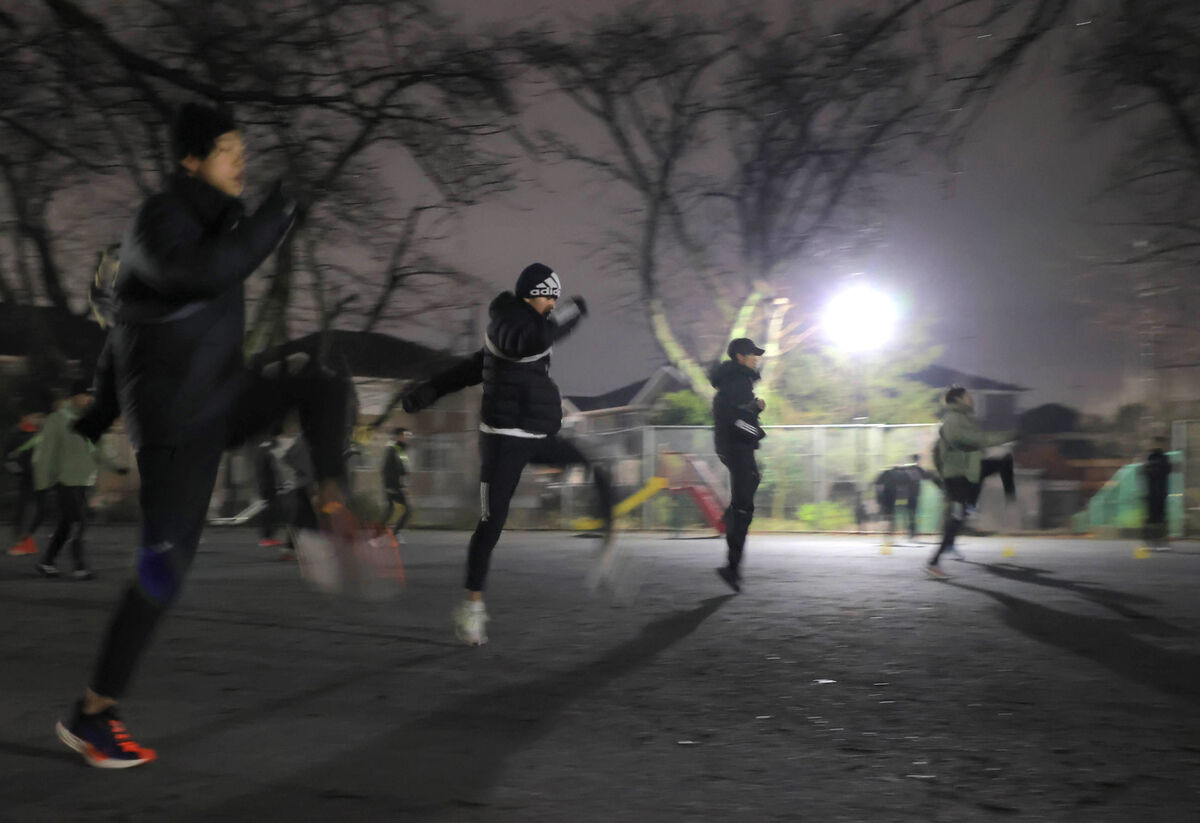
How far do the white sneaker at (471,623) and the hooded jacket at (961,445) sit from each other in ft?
20.0

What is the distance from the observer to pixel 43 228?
18828 millimetres

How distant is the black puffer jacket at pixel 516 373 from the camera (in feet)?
20.5

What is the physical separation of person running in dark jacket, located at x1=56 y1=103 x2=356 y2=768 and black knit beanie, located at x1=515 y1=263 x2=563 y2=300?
2.47 m

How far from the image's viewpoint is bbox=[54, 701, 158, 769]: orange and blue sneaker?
3869 mm

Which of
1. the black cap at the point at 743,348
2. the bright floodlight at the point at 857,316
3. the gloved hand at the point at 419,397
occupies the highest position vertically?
the bright floodlight at the point at 857,316

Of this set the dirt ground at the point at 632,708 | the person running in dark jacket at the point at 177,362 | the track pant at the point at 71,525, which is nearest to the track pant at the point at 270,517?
the track pant at the point at 71,525

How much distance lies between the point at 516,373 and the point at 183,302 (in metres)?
2.73

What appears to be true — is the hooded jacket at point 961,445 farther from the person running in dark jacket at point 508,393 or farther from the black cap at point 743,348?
the person running in dark jacket at point 508,393

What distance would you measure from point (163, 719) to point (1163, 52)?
6.30 m

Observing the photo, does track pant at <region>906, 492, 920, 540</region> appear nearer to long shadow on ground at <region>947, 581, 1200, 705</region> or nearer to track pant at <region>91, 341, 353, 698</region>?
long shadow on ground at <region>947, 581, 1200, 705</region>

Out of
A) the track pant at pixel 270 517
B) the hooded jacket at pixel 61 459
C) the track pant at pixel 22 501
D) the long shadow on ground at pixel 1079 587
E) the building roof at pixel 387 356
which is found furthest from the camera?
the building roof at pixel 387 356

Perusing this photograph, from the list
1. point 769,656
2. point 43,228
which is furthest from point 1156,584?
point 43,228

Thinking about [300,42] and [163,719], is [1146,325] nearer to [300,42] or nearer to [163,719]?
[300,42]

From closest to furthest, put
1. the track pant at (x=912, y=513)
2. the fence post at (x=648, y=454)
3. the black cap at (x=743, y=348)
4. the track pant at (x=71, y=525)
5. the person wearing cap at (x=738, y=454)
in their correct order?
the person wearing cap at (x=738, y=454)
the black cap at (x=743, y=348)
the track pant at (x=71, y=525)
the track pant at (x=912, y=513)
the fence post at (x=648, y=454)
